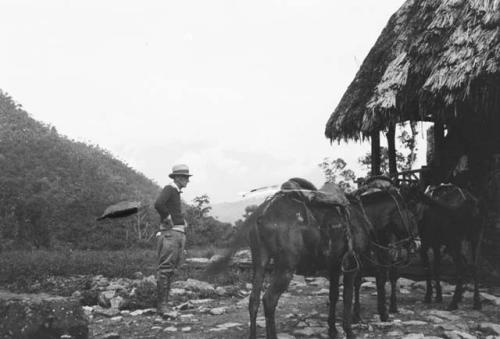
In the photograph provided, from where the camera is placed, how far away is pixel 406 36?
11367 millimetres

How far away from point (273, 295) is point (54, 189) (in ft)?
51.7

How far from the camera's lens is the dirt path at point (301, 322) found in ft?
21.7

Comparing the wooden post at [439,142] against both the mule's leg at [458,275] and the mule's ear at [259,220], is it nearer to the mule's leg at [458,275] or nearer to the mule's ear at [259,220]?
the mule's leg at [458,275]

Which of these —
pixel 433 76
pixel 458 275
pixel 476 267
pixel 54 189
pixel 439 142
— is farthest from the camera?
pixel 54 189

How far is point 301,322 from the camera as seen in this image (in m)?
7.20

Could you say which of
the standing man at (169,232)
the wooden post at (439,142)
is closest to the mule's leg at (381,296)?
the standing man at (169,232)

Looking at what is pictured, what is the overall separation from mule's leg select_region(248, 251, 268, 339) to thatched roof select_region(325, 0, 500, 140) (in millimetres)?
4804

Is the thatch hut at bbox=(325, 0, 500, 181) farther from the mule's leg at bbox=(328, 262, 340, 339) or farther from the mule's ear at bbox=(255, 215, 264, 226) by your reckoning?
the mule's ear at bbox=(255, 215, 264, 226)

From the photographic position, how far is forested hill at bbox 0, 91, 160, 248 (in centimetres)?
1786

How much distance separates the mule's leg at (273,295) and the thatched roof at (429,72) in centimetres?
481

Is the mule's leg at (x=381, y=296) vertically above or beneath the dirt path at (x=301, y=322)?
above

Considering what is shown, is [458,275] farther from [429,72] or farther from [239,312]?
[429,72]

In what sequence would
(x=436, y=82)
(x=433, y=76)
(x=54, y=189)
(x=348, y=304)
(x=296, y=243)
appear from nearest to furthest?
1. (x=296, y=243)
2. (x=348, y=304)
3. (x=436, y=82)
4. (x=433, y=76)
5. (x=54, y=189)

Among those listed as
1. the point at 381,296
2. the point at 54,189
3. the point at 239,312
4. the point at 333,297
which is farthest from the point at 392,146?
the point at 54,189
